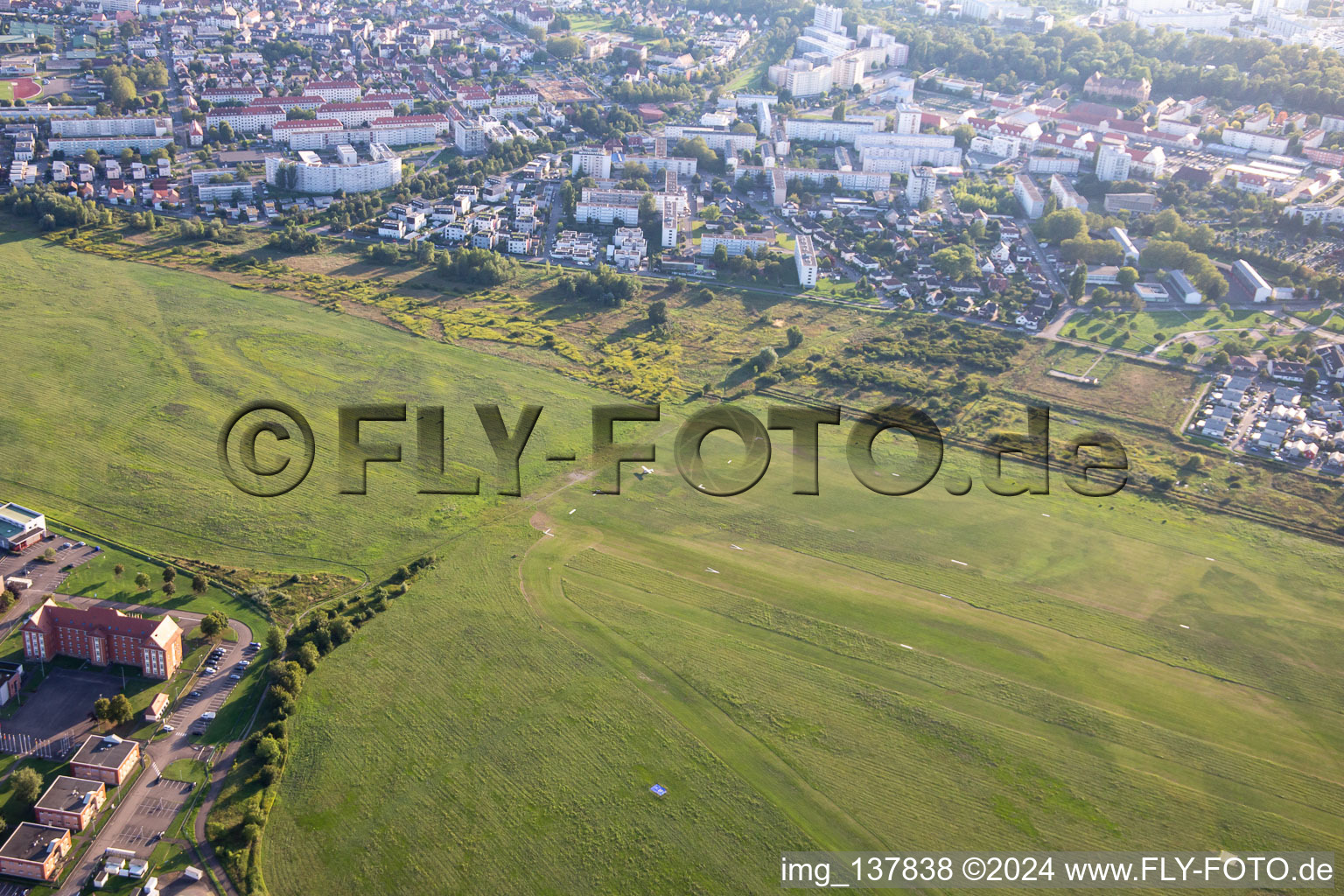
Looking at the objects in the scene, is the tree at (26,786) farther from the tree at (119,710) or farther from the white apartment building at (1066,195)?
the white apartment building at (1066,195)

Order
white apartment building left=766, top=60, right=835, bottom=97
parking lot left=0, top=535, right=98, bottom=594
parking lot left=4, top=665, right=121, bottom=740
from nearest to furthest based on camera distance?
parking lot left=4, top=665, right=121, bottom=740 < parking lot left=0, top=535, right=98, bottom=594 < white apartment building left=766, top=60, right=835, bottom=97

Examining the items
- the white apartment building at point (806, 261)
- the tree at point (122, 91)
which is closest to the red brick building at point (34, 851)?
the white apartment building at point (806, 261)

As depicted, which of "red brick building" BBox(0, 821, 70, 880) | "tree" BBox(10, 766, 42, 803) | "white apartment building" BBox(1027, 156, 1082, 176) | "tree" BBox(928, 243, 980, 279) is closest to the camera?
"red brick building" BBox(0, 821, 70, 880)

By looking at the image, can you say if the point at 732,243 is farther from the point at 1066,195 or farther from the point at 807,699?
the point at 807,699

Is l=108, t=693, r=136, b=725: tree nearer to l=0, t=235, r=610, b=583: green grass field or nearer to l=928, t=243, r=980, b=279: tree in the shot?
l=0, t=235, r=610, b=583: green grass field

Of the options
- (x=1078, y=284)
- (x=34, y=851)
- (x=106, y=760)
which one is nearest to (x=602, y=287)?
(x=1078, y=284)

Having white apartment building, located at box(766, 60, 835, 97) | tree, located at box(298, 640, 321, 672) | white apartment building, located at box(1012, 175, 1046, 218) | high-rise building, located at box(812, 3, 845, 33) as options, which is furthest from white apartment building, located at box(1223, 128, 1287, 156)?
tree, located at box(298, 640, 321, 672)
